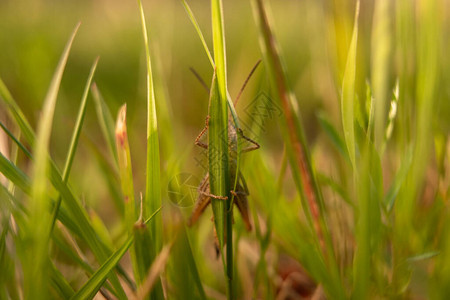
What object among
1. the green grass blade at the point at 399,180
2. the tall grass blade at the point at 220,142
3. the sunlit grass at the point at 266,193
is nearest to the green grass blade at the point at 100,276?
the sunlit grass at the point at 266,193

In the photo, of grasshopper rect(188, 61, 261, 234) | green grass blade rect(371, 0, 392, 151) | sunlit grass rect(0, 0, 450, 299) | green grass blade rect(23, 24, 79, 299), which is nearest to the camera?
green grass blade rect(23, 24, 79, 299)

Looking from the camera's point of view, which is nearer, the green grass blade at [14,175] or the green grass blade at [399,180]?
the green grass blade at [14,175]

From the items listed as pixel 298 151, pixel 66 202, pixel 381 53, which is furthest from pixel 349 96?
pixel 66 202

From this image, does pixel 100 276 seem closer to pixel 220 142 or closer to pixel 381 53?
pixel 220 142

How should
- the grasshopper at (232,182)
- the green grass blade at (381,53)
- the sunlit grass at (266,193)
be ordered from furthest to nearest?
the green grass blade at (381,53) → the grasshopper at (232,182) → the sunlit grass at (266,193)

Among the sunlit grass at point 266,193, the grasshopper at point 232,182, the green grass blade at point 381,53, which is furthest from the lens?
the green grass blade at point 381,53

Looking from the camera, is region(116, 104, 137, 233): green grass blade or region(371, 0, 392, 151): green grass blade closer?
region(116, 104, 137, 233): green grass blade

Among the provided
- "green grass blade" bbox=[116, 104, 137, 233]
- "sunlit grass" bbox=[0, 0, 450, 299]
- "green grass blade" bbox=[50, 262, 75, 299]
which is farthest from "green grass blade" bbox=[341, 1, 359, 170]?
"green grass blade" bbox=[50, 262, 75, 299]

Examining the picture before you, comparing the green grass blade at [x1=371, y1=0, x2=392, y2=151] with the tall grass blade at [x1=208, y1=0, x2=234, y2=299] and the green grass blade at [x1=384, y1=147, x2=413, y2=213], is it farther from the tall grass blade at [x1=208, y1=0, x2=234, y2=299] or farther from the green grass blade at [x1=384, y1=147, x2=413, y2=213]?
the tall grass blade at [x1=208, y1=0, x2=234, y2=299]

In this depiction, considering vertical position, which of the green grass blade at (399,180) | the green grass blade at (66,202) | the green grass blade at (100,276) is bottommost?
the green grass blade at (399,180)

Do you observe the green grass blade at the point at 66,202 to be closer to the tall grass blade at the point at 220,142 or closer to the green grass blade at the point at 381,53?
the tall grass blade at the point at 220,142
